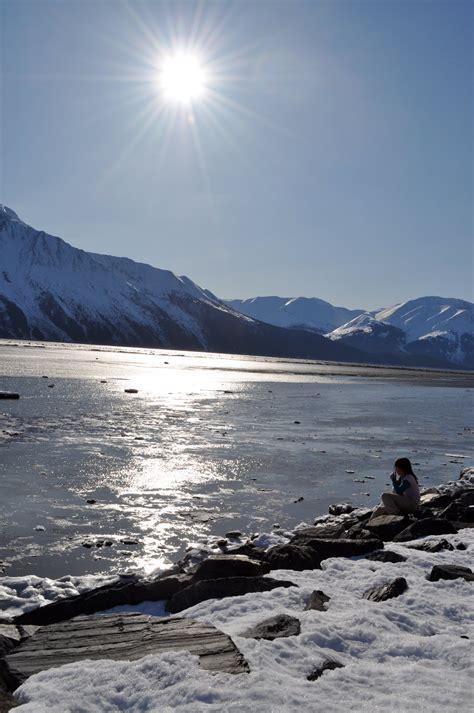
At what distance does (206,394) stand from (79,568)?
4526 cm

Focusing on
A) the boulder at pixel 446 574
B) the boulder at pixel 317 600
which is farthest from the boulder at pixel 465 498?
the boulder at pixel 317 600

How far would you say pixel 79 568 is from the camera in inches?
474

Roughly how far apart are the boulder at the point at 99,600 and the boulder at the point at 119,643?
1.02 meters

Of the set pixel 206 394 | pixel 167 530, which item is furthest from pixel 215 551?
pixel 206 394

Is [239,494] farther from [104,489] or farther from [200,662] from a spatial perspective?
[200,662]

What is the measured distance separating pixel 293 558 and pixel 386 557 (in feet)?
6.39

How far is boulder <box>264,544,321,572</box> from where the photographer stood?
443 inches

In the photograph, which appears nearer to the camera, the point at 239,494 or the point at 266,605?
the point at 266,605

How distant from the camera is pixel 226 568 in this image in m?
10.5

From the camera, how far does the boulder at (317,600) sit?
29.5 feet

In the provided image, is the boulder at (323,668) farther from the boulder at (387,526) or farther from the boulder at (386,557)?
the boulder at (387,526)

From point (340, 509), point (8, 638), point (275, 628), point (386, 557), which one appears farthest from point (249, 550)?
point (8, 638)

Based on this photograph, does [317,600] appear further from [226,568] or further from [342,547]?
[342,547]

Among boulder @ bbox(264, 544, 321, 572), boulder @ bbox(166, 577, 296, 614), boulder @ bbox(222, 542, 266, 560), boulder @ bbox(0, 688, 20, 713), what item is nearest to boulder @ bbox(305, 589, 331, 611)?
boulder @ bbox(166, 577, 296, 614)
